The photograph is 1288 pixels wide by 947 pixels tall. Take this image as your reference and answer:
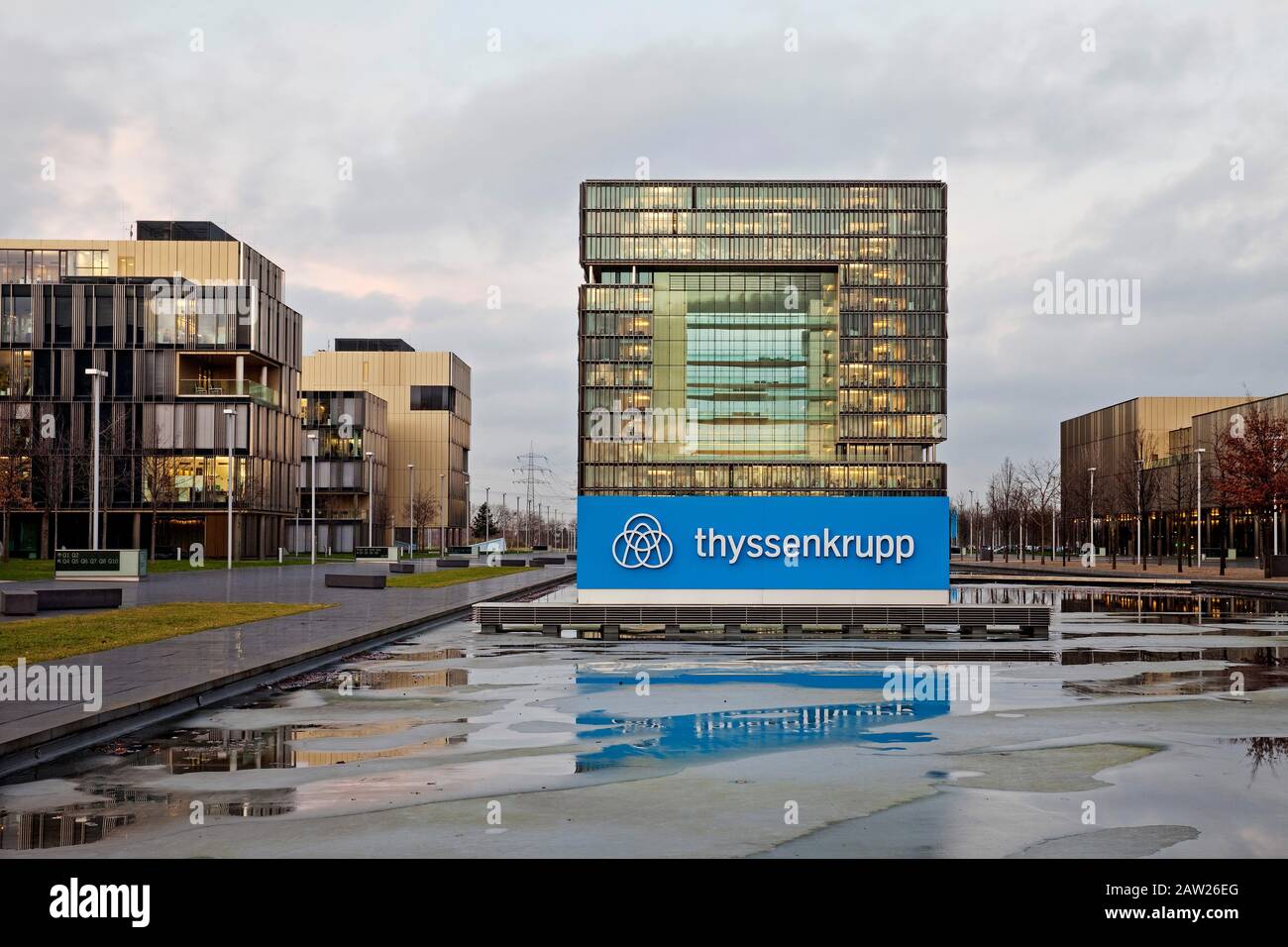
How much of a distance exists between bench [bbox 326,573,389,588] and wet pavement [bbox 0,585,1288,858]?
23.5m

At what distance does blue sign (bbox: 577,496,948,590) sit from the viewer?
26234mm

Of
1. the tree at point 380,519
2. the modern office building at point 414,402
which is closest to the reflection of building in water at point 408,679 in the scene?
the tree at point 380,519

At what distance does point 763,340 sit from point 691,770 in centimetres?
15224

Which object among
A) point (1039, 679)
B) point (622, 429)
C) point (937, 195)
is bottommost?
point (1039, 679)

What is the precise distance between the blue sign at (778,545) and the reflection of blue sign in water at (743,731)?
11.5m

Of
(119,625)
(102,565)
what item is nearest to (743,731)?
(119,625)

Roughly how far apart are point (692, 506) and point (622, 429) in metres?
128

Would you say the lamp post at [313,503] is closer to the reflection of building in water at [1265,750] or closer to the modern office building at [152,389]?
the modern office building at [152,389]

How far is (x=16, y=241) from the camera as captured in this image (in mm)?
99375

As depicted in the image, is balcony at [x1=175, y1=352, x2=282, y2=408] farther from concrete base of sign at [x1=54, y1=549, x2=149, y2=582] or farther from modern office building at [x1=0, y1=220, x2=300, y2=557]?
concrete base of sign at [x1=54, y1=549, x2=149, y2=582]

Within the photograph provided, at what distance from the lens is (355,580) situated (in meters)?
41.3

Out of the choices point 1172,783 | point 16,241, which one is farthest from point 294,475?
point 1172,783
